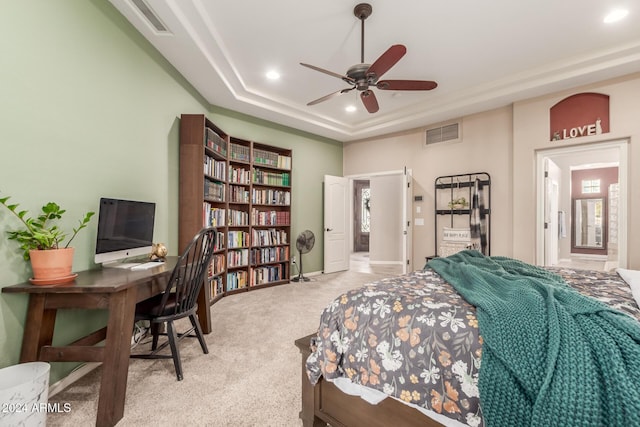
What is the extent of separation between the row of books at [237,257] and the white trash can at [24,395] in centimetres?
264

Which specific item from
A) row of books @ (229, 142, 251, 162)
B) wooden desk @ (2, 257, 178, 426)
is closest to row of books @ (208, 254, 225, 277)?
row of books @ (229, 142, 251, 162)

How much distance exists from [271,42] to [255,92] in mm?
1172

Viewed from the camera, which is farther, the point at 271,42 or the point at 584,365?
the point at 271,42

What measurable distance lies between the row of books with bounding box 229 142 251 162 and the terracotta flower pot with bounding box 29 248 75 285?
2741 millimetres

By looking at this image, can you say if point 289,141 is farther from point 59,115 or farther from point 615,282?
point 615,282

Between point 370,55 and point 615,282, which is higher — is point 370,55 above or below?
above

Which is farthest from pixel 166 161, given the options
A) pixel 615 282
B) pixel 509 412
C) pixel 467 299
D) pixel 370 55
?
pixel 615 282

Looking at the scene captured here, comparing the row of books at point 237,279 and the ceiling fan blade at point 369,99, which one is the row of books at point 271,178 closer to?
the row of books at point 237,279

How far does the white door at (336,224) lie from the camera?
5609 millimetres

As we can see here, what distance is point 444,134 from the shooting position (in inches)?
190

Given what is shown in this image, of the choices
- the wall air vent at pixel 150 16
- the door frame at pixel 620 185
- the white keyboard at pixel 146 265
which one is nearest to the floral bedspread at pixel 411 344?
the white keyboard at pixel 146 265

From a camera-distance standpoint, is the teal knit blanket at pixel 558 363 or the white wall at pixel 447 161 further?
the white wall at pixel 447 161

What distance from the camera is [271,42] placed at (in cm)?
299

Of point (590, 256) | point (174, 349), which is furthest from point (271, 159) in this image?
point (590, 256)
